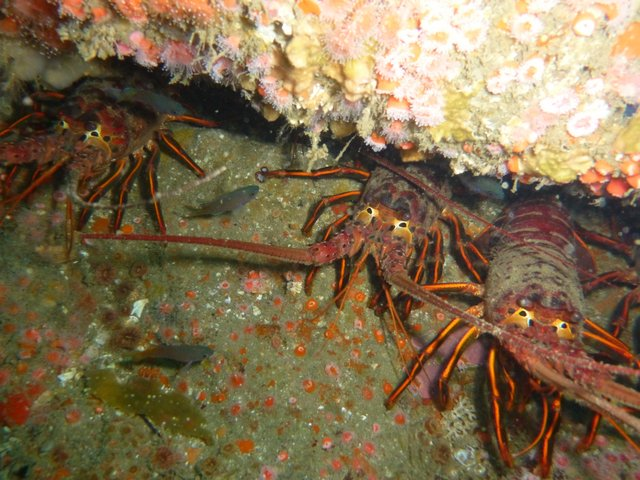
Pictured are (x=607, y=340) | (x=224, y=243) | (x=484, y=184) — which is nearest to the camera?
(x=224, y=243)

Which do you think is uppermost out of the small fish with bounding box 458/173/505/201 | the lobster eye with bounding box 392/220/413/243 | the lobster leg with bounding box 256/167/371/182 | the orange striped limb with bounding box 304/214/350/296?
the small fish with bounding box 458/173/505/201

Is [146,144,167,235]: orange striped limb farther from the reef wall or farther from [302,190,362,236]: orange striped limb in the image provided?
the reef wall

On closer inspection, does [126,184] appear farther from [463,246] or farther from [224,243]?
[463,246]

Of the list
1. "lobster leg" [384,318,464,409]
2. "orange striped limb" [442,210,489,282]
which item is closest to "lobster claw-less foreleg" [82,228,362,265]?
"lobster leg" [384,318,464,409]

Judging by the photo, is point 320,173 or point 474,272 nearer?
point 474,272

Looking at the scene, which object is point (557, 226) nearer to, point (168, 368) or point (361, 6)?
point (361, 6)

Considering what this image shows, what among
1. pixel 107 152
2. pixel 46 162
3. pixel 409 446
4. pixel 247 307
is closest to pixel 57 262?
pixel 46 162

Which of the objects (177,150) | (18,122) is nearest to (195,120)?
(177,150)

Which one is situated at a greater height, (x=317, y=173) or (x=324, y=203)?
(x=317, y=173)

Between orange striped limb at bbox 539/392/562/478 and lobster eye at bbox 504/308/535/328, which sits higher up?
lobster eye at bbox 504/308/535/328
